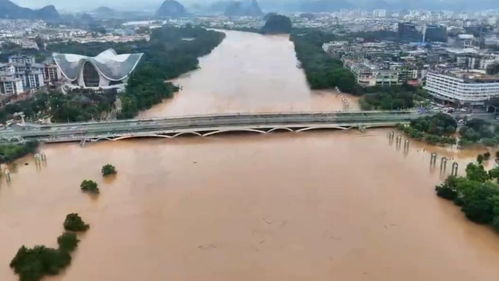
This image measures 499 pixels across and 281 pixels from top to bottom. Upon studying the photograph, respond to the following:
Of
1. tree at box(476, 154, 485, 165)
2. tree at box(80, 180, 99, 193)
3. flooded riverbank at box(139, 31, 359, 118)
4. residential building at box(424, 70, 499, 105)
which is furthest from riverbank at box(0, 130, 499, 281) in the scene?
residential building at box(424, 70, 499, 105)

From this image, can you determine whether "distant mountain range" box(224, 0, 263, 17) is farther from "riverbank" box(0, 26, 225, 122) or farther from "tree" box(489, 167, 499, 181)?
"tree" box(489, 167, 499, 181)

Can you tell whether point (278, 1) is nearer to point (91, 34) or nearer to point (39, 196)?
point (91, 34)

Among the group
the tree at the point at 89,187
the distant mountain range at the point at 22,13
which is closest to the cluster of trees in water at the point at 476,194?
the tree at the point at 89,187

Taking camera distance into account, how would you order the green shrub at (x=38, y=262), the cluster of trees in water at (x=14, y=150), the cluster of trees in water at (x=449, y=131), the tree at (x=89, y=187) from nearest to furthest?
the green shrub at (x=38, y=262) → the tree at (x=89, y=187) → the cluster of trees in water at (x=14, y=150) → the cluster of trees in water at (x=449, y=131)

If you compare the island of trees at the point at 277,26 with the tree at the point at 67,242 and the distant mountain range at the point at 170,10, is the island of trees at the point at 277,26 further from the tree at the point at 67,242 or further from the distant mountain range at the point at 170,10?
the tree at the point at 67,242

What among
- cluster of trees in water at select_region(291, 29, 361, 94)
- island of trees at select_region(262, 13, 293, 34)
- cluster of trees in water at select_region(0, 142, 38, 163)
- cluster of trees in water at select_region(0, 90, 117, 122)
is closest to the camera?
cluster of trees in water at select_region(0, 142, 38, 163)

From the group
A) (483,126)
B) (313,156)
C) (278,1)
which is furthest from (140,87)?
(278,1)

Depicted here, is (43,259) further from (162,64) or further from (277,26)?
(277,26)
